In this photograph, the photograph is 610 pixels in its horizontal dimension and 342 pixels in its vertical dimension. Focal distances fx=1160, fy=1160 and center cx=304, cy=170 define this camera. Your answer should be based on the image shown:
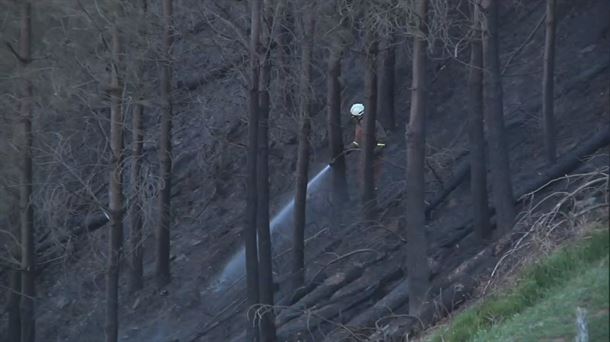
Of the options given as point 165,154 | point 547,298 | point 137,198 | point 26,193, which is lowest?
point 547,298

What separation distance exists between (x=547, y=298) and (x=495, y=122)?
845 centimetres

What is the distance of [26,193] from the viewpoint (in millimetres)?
24656

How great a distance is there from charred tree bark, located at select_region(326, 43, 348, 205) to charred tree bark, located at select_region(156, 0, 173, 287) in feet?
11.0

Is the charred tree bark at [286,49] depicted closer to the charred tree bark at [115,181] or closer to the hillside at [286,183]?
the hillside at [286,183]

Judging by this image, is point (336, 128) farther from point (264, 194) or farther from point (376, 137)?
point (264, 194)

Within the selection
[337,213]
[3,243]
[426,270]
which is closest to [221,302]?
[337,213]

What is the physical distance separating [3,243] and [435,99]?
35.1 feet

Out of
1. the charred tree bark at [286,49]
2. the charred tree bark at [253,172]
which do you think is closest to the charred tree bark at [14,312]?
the charred tree bark at [253,172]

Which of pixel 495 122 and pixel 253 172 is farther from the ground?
pixel 253 172

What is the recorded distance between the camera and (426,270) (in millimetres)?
18609

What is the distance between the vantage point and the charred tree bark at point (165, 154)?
2370 cm

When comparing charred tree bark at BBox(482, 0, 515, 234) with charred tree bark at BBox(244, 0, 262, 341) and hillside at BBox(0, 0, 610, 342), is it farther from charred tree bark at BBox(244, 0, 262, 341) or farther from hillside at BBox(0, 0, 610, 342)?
charred tree bark at BBox(244, 0, 262, 341)

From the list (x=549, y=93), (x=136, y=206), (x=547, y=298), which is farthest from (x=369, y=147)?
(x=547, y=298)

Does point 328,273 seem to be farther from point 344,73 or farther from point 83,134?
point 344,73
